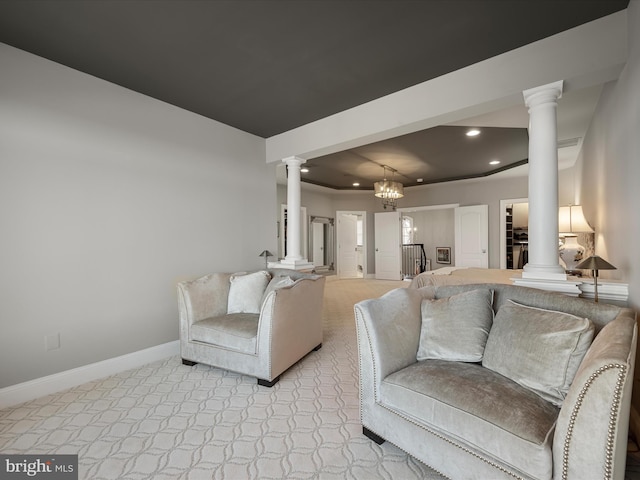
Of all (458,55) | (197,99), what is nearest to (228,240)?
(197,99)

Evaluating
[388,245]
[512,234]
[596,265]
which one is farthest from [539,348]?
[388,245]

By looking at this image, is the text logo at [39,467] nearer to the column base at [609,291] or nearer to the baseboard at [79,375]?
the baseboard at [79,375]

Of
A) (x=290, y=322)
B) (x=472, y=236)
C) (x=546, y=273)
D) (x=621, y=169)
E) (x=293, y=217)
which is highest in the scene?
(x=621, y=169)

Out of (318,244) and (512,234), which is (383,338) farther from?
(318,244)

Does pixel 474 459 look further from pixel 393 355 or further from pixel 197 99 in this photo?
pixel 197 99

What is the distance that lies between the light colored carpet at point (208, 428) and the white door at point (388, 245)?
19.3 ft

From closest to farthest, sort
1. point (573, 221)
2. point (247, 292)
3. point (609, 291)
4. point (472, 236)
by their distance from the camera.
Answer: point (609, 291) → point (247, 292) → point (573, 221) → point (472, 236)

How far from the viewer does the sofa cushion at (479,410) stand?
3.80ft

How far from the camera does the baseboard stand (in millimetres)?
2242

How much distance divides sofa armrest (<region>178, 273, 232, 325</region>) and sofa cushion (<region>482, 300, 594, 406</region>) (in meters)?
2.39

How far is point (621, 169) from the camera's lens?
85.9 inches

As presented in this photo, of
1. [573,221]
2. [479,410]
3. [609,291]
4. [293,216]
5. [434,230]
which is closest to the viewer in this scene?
[479,410]

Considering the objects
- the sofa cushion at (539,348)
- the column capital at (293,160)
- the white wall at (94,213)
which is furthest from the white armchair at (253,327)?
the column capital at (293,160)

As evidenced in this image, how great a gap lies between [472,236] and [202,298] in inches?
248
